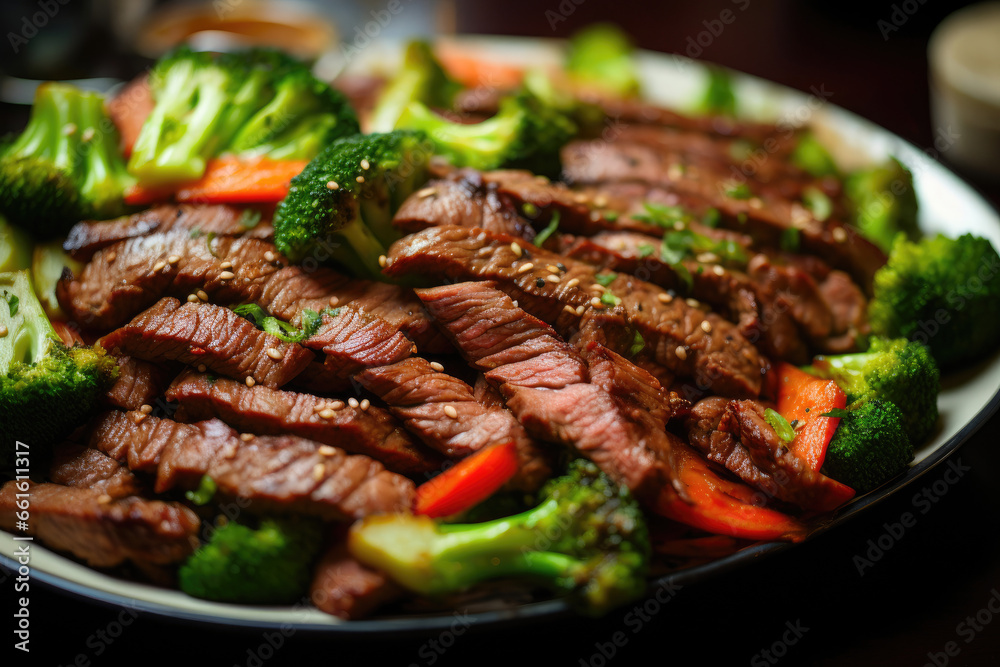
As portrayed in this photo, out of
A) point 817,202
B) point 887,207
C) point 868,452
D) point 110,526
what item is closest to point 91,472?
point 110,526

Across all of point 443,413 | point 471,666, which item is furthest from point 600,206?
point 471,666

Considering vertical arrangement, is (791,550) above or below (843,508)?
below

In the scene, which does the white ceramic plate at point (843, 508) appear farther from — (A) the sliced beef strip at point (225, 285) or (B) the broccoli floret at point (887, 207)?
(A) the sliced beef strip at point (225, 285)

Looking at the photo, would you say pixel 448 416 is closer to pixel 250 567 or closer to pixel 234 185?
pixel 250 567

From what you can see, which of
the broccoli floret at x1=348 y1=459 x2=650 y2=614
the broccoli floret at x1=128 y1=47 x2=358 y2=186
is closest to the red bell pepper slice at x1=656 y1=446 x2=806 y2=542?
the broccoli floret at x1=348 y1=459 x2=650 y2=614

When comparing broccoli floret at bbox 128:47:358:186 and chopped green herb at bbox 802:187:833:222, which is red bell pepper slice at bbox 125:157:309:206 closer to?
broccoli floret at bbox 128:47:358:186

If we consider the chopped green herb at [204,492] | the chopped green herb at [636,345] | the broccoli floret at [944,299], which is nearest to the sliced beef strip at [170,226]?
the chopped green herb at [204,492]
